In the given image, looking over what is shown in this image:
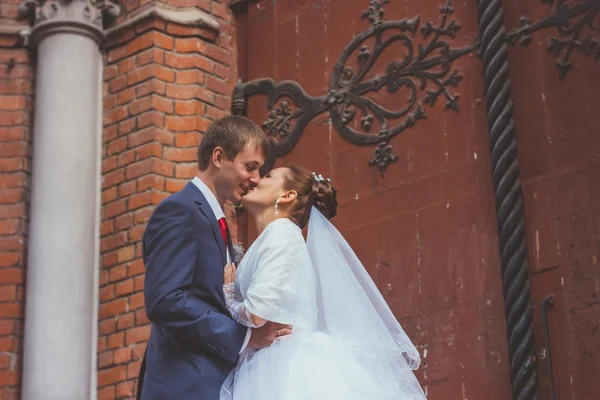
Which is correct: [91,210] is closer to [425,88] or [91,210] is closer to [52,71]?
[52,71]

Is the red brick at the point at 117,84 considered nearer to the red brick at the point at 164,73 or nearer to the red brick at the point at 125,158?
the red brick at the point at 164,73

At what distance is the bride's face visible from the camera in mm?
3730

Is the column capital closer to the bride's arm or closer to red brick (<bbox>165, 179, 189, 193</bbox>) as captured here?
red brick (<bbox>165, 179, 189, 193</bbox>)

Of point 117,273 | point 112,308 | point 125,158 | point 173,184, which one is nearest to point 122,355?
point 112,308

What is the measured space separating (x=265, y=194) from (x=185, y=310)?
2.04ft

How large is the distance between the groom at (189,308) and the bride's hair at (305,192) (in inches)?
11.9

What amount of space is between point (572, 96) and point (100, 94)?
2460 millimetres

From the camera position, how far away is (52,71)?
562cm

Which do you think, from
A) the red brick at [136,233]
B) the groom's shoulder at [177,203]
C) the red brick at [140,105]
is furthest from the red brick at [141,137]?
the groom's shoulder at [177,203]

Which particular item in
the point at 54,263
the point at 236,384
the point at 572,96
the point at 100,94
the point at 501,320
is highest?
the point at 100,94

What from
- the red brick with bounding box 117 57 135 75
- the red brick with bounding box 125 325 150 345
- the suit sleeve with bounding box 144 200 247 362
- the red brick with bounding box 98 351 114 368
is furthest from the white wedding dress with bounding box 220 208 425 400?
the red brick with bounding box 117 57 135 75

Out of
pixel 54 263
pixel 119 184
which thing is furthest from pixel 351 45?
pixel 54 263

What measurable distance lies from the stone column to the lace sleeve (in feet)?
6.24

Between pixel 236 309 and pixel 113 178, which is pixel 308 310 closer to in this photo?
pixel 236 309
